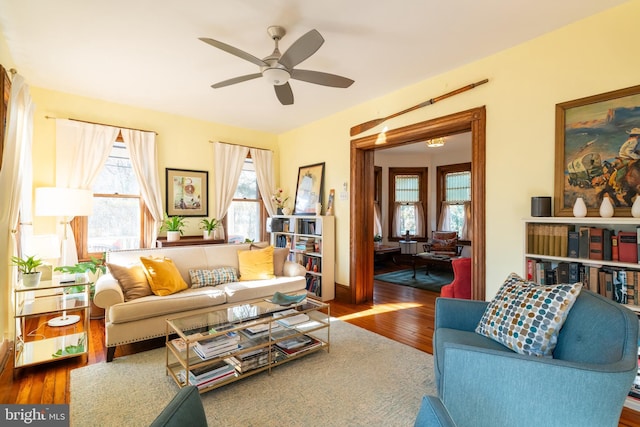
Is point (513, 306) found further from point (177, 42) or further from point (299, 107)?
point (299, 107)

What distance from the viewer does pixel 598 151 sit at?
2.35m

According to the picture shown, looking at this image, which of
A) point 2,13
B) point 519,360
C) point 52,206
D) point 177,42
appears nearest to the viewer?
point 519,360

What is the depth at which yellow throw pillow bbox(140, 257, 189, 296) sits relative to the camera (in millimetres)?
3076

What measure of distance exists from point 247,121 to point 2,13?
301 cm

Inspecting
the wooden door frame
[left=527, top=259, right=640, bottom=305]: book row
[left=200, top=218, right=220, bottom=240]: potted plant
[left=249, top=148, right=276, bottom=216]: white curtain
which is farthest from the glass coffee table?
[left=249, top=148, right=276, bottom=216]: white curtain

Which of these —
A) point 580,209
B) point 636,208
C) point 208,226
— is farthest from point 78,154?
point 636,208

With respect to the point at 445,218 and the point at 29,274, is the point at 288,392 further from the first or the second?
the point at 445,218

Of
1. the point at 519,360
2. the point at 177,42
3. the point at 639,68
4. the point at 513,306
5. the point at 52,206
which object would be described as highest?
the point at 177,42

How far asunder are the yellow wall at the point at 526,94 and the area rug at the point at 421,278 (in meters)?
2.63

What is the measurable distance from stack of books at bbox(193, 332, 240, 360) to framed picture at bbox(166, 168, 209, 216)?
2.95m

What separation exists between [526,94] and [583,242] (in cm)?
137

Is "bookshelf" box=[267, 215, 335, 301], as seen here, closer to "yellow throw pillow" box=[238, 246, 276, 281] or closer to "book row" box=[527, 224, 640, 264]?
"yellow throw pillow" box=[238, 246, 276, 281]

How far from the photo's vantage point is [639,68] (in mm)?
2182

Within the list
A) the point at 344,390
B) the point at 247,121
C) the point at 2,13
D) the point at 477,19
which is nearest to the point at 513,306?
the point at 344,390
